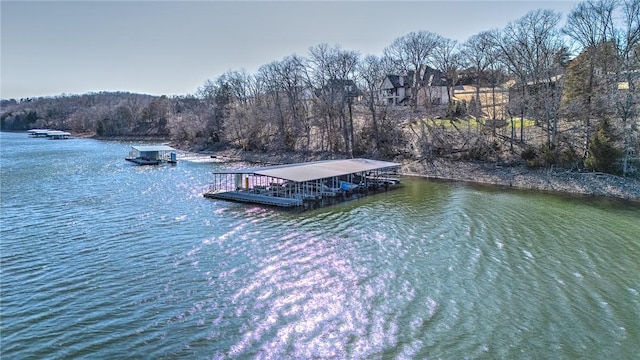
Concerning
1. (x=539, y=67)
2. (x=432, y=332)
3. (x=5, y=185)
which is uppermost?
(x=539, y=67)

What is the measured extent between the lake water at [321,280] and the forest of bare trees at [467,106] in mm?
11462

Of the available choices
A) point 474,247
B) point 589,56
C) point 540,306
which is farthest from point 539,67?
point 540,306

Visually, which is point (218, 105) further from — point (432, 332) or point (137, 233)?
point (432, 332)

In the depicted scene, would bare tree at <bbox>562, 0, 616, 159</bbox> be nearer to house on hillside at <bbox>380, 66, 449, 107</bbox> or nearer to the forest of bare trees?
the forest of bare trees

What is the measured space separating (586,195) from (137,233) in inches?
1344

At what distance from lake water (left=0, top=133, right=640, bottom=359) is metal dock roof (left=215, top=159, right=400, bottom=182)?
11.9ft

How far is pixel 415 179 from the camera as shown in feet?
141

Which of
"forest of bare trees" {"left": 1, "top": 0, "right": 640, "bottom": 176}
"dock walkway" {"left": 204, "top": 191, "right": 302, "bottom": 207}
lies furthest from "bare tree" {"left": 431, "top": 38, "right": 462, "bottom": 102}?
"dock walkway" {"left": 204, "top": 191, "right": 302, "bottom": 207}

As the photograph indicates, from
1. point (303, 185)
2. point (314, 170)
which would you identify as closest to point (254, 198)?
point (303, 185)

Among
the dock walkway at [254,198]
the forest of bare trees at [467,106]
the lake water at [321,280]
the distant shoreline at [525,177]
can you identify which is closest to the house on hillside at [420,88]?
the forest of bare trees at [467,106]

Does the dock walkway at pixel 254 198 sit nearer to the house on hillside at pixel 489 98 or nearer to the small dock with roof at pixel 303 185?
the small dock with roof at pixel 303 185

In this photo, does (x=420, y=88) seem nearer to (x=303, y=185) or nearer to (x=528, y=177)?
(x=528, y=177)

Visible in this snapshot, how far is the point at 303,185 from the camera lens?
3297 cm

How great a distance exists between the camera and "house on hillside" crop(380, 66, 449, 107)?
60.0 m
